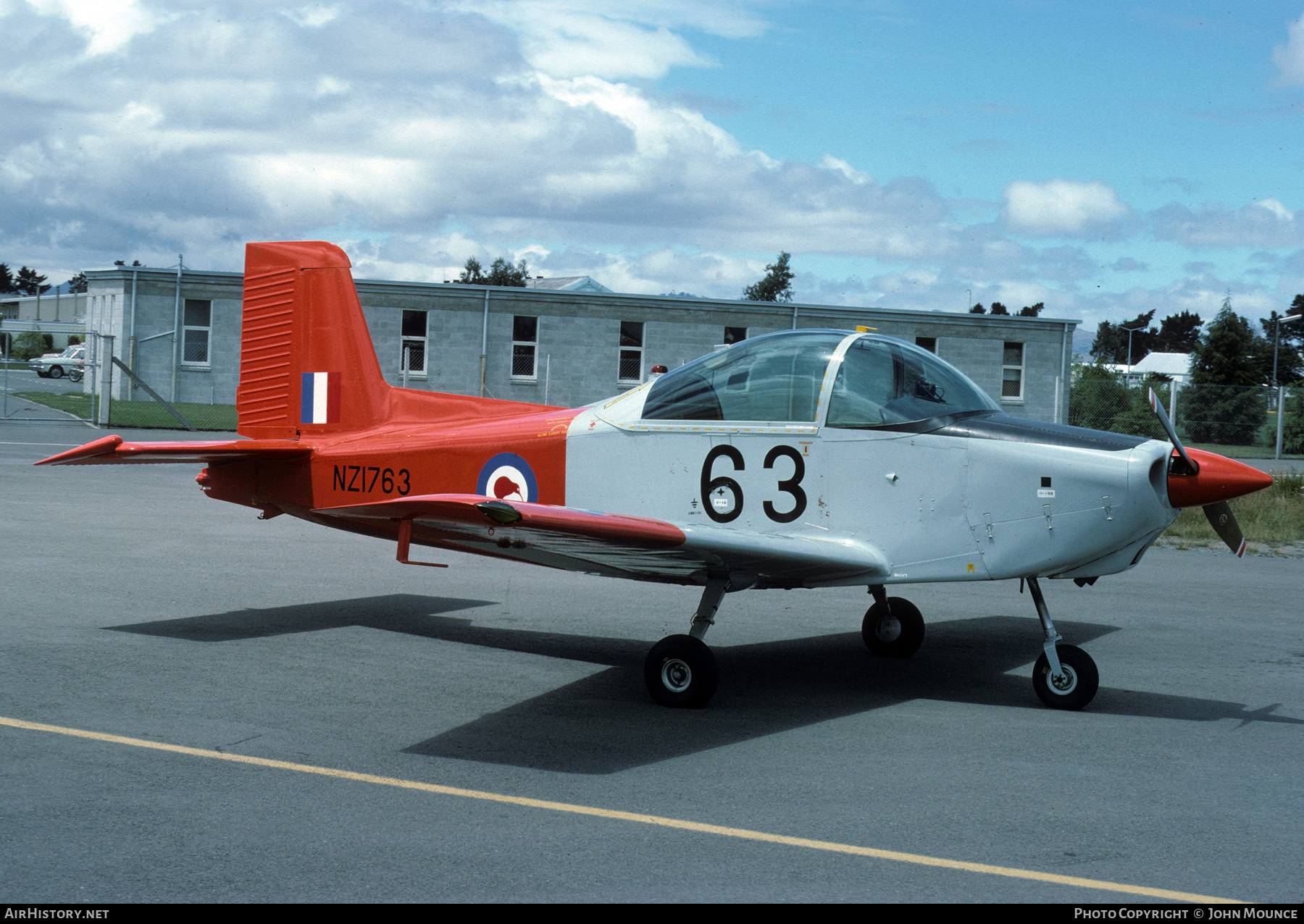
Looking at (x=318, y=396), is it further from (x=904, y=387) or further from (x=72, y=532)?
(x=72, y=532)

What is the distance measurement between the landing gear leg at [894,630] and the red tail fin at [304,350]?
12.2 feet

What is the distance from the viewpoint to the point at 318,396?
8328 millimetres

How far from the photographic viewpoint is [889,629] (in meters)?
7.71

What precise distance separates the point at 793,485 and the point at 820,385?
0.58m

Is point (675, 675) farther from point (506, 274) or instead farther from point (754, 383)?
point (506, 274)

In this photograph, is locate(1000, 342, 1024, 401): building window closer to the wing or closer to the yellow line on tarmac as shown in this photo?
the wing

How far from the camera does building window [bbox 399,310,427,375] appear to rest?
32.7 meters

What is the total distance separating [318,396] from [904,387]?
430 centimetres

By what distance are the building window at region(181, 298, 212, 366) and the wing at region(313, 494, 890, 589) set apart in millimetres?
28064

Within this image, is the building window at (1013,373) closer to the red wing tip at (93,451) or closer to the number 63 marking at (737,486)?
the number 63 marking at (737,486)

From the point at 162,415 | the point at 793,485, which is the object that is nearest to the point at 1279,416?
the point at 793,485

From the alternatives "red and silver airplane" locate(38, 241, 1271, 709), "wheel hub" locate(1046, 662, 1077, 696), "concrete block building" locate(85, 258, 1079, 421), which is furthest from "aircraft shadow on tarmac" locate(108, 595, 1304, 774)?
"concrete block building" locate(85, 258, 1079, 421)

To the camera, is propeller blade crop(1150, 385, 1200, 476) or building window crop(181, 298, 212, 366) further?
building window crop(181, 298, 212, 366)

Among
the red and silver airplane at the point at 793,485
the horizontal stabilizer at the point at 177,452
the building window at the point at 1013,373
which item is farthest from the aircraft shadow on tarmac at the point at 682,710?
the building window at the point at 1013,373
